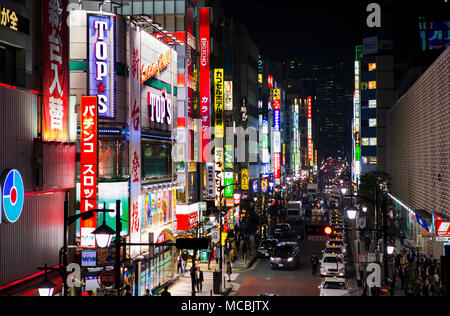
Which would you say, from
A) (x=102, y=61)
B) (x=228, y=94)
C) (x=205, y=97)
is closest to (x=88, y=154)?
(x=102, y=61)

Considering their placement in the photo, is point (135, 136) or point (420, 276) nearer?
point (135, 136)

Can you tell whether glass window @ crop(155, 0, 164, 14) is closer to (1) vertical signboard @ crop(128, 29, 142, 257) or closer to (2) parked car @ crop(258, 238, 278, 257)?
(1) vertical signboard @ crop(128, 29, 142, 257)

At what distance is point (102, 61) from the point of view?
30.3 metres

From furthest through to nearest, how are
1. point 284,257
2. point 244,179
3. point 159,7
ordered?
point 244,179
point 159,7
point 284,257

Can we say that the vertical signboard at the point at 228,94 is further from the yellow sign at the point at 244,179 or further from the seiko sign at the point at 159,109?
the seiko sign at the point at 159,109

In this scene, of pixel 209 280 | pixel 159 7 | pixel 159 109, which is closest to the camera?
pixel 159 109

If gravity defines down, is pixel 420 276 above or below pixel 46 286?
below

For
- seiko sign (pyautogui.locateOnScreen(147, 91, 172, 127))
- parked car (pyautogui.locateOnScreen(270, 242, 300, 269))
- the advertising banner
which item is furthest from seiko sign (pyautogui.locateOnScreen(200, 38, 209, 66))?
parked car (pyautogui.locateOnScreen(270, 242, 300, 269))

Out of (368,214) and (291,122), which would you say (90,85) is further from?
(291,122)

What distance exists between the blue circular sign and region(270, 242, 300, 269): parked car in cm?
2808

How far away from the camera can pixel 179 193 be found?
5034 centimetres

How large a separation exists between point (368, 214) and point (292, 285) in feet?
104

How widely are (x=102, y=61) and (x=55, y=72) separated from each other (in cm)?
760

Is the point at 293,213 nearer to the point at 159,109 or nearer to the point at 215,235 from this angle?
the point at 215,235
